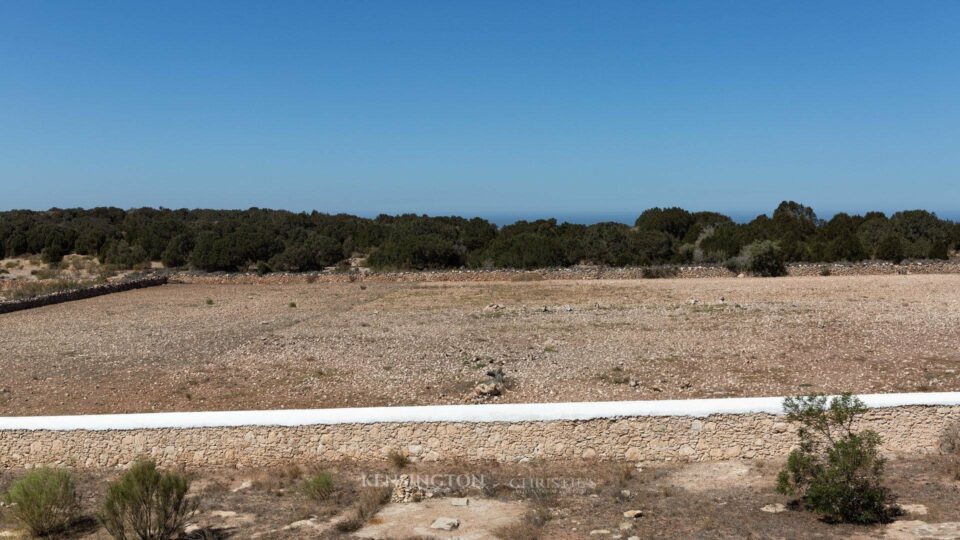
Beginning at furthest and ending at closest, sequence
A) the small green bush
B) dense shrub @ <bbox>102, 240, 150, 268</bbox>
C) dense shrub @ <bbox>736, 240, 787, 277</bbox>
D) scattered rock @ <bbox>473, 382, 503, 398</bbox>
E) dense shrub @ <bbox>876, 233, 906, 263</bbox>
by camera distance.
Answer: dense shrub @ <bbox>102, 240, 150, 268</bbox>
dense shrub @ <bbox>876, 233, 906, 263</bbox>
dense shrub @ <bbox>736, 240, 787, 277</bbox>
scattered rock @ <bbox>473, 382, 503, 398</bbox>
the small green bush

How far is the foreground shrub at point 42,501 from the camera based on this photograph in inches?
288

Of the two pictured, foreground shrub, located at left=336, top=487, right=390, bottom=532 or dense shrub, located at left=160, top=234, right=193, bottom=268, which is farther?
dense shrub, located at left=160, top=234, right=193, bottom=268

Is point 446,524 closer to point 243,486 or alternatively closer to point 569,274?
point 243,486

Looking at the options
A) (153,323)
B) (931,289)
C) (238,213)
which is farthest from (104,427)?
(238,213)

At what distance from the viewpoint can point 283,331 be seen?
18.1 metres

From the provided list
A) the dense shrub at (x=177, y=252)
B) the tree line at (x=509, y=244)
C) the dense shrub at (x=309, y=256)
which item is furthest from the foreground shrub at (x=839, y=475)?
the dense shrub at (x=177, y=252)

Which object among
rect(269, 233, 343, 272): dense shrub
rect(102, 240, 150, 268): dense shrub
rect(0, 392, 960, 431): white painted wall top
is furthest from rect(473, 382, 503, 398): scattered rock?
rect(102, 240, 150, 268): dense shrub

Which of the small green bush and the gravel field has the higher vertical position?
the gravel field

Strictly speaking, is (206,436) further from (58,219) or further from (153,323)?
(58,219)

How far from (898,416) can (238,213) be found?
3187 inches

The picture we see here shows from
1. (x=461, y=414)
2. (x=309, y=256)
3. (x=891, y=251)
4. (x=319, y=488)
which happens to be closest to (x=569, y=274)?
(x=309, y=256)

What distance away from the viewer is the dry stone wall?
8.78 m

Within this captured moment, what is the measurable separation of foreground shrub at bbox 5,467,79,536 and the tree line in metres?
26.9

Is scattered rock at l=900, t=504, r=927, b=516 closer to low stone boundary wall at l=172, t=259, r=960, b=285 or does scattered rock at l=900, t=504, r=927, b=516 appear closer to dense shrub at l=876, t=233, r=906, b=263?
low stone boundary wall at l=172, t=259, r=960, b=285
